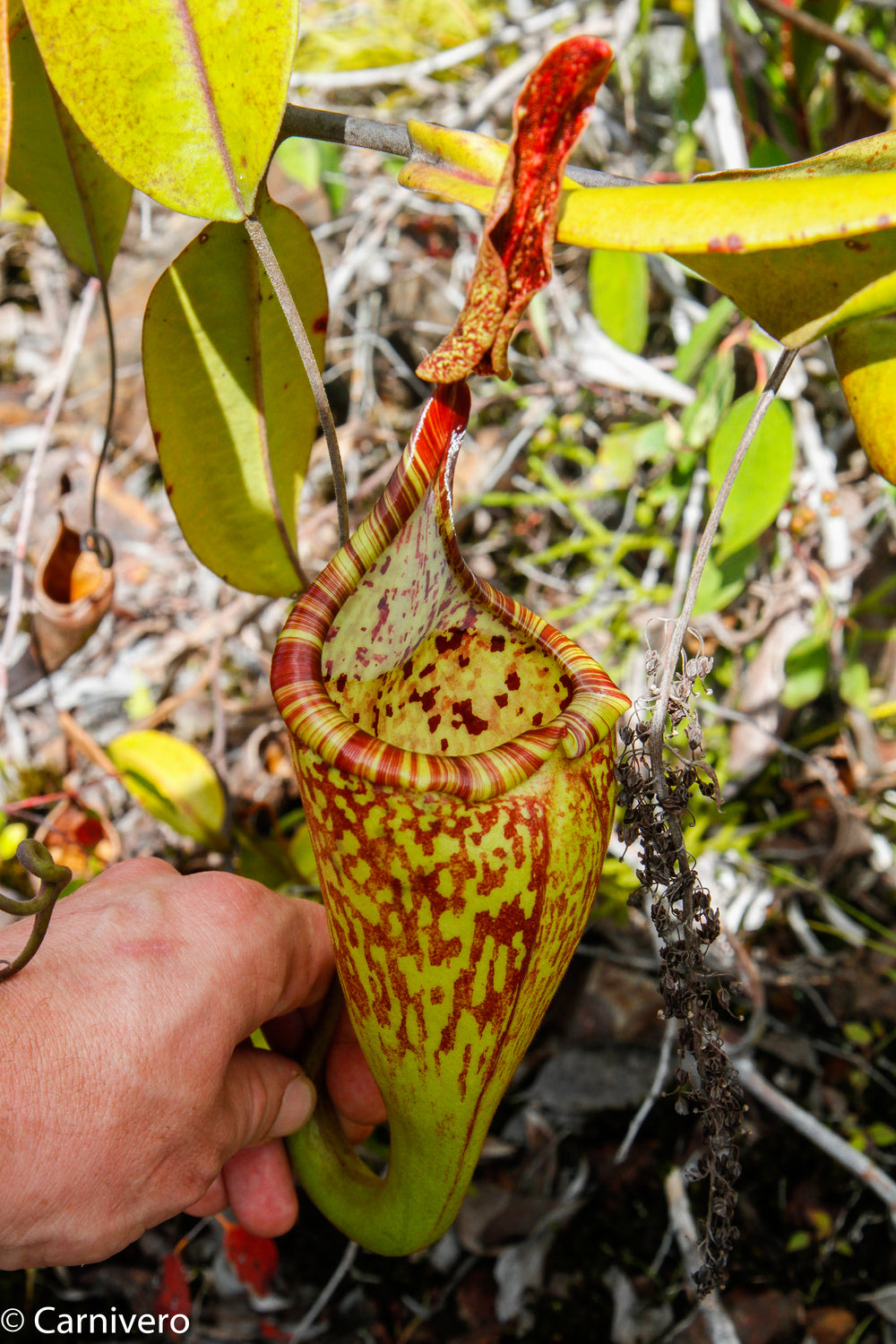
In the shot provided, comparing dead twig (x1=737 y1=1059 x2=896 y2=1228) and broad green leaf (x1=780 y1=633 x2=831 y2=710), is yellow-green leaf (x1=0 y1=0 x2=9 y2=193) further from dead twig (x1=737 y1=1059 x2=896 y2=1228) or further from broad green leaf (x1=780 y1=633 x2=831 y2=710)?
broad green leaf (x1=780 y1=633 x2=831 y2=710)

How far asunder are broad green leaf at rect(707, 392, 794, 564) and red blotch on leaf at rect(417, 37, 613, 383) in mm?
629

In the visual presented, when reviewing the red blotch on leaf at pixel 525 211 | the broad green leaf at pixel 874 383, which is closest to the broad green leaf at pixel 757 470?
the broad green leaf at pixel 874 383

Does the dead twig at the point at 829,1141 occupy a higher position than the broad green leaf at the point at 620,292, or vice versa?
the broad green leaf at the point at 620,292

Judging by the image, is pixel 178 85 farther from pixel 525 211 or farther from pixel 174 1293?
pixel 174 1293

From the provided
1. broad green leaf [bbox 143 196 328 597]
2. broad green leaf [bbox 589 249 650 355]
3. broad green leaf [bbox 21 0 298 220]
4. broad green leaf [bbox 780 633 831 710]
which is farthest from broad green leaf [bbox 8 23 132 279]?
broad green leaf [bbox 780 633 831 710]

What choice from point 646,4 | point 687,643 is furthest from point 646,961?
point 646,4

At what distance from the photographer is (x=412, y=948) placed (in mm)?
577

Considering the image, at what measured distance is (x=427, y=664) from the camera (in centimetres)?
71

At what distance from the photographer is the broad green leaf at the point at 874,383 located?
531mm

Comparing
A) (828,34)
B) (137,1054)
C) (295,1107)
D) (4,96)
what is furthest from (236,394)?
(828,34)

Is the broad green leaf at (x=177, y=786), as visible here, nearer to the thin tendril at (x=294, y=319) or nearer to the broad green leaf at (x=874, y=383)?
the thin tendril at (x=294, y=319)

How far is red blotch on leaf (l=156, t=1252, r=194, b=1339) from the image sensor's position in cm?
122

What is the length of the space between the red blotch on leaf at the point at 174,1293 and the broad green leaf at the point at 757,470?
1241 mm

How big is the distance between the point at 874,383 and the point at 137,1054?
0.69 m
